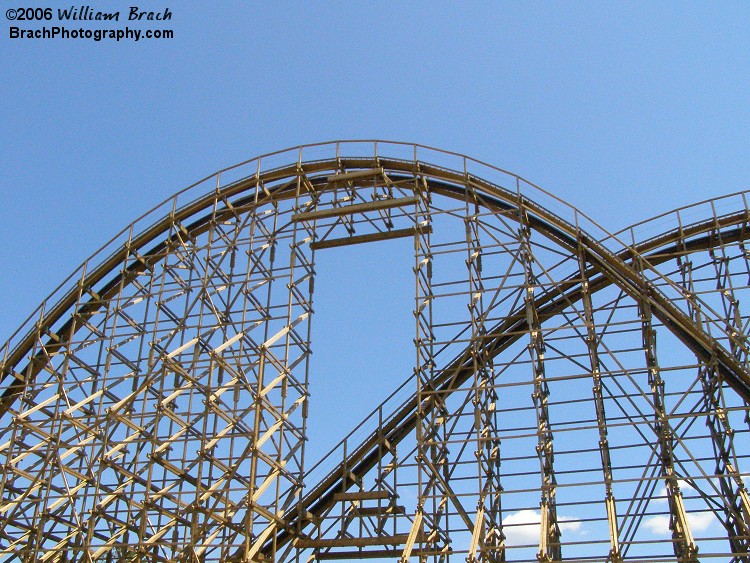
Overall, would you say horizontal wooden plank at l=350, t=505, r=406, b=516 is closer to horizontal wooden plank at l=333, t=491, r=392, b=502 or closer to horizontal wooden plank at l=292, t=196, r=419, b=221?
horizontal wooden plank at l=333, t=491, r=392, b=502

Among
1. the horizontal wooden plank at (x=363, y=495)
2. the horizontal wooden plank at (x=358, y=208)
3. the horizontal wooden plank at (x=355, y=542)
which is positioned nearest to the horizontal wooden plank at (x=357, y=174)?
the horizontal wooden plank at (x=358, y=208)

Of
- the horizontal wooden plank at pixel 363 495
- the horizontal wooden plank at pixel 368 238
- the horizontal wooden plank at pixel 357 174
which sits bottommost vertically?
the horizontal wooden plank at pixel 363 495

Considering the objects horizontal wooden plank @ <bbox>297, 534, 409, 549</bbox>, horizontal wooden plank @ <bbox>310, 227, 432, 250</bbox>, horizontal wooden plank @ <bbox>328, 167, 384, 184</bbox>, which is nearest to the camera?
horizontal wooden plank @ <bbox>297, 534, 409, 549</bbox>

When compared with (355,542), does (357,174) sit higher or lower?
higher

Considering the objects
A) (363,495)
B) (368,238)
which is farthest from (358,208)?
(363,495)

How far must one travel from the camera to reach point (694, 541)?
53.2ft

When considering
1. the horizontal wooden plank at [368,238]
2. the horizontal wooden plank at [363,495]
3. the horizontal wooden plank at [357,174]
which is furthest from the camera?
the horizontal wooden plank at [357,174]

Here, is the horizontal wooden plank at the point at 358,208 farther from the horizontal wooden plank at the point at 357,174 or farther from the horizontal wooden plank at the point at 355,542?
the horizontal wooden plank at the point at 355,542

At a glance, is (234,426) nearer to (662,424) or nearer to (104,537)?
(104,537)

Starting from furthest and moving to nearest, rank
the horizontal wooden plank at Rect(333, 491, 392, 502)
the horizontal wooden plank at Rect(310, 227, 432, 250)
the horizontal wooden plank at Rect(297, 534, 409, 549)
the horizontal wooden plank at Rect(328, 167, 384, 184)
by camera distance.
Result: the horizontal wooden plank at Rect(328, 167, 384, 184), the horizontal wooden plank at Rect(310, 227, 432, 250), the horizontal wooden plank at Rect(333, 491, 392, 502), the horizontal wooden plank at Rect(297, 534, 409, 549)

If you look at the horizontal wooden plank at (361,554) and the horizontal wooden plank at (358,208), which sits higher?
the horizontal wooden plank at (358,208)

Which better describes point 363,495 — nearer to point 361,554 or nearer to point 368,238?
point 361,554

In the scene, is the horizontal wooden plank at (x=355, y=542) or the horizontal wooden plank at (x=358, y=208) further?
the horizontal wooden plank at (x=358, y=208)

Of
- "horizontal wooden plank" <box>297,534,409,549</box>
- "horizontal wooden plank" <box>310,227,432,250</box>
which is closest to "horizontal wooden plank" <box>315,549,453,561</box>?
"horizontal wooden plank" <box>297,534,409,549</box>
